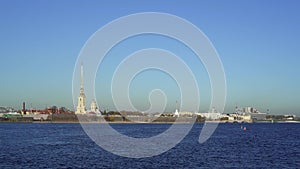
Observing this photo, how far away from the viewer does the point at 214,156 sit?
53781 millimetres

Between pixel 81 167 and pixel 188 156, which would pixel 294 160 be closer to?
pixel 188 156

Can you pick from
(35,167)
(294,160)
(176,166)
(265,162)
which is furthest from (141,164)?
(294,160)

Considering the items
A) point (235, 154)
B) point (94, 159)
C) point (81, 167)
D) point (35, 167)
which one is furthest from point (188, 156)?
point (35, 167)

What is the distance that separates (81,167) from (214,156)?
1863 centimetres

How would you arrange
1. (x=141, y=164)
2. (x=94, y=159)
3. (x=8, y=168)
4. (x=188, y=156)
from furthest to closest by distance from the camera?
1. (x=188, y=156)
2. (x=94, y=159)
3. (x=141, y=164)
4. (x=8, y=168)

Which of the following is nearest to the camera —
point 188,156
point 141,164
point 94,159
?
point 141,164

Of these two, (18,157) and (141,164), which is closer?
(141,164)

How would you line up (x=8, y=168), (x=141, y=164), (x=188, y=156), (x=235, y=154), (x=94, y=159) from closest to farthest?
(x=8, y=168), (x=141, y=164), (x=94, y=159), (x=188, y=156), (x=235, y=154)


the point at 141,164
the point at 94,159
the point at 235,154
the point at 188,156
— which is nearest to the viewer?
the point at 141,164

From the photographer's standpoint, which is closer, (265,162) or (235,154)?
(265,162)

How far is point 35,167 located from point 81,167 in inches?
181

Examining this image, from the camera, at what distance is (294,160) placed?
5131 cm

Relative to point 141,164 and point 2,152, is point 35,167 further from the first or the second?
point 2,152

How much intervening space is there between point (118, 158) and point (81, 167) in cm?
767
